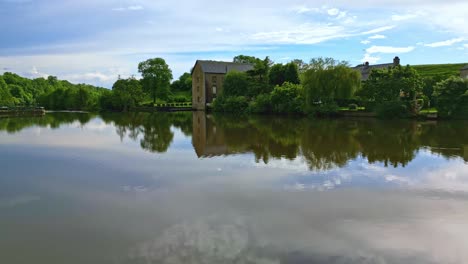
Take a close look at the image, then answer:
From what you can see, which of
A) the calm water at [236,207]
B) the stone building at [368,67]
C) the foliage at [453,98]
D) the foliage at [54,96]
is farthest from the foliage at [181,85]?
the calm water at [236,207]

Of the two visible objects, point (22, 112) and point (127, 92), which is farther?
point (127, 92)

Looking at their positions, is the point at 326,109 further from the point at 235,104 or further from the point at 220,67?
the point at 220,67

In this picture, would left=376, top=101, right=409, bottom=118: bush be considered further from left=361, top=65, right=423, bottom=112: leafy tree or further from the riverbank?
the riverbank

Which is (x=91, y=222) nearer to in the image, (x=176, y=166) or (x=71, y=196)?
(x=71, y=196)

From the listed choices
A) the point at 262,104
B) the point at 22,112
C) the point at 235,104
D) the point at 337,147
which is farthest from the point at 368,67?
the point at 22,112

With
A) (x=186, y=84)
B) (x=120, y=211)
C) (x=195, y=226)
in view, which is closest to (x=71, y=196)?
(x=120, y=211)

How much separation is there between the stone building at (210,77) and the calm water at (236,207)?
158 ft

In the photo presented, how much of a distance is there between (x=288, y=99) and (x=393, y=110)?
11302 mm

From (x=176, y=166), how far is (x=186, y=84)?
7424 centimetres

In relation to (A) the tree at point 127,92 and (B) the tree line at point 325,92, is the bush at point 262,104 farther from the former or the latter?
(A) the tree at point 127,92

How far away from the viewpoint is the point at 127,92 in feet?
206

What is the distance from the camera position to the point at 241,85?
164 ft

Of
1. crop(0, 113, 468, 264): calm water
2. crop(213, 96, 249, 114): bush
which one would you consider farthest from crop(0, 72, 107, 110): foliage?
crop(0, 113, 468, 264): calm water

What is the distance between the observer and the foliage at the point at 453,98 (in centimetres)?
2923
